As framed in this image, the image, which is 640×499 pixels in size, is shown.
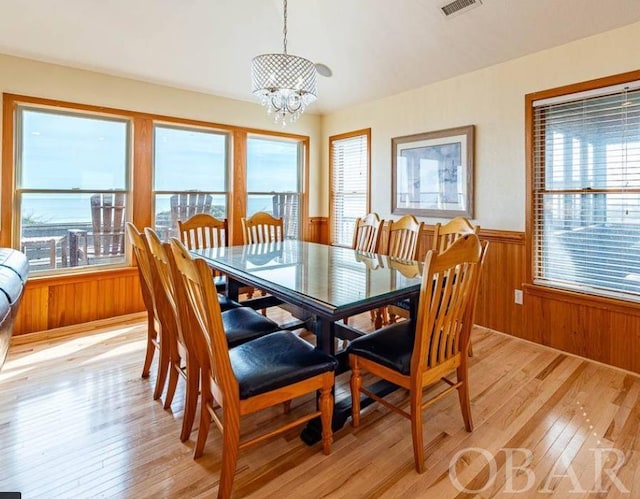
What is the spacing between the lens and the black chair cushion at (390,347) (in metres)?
1.78

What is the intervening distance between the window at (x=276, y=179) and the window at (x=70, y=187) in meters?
1.45

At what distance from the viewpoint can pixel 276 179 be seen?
5.05 meters

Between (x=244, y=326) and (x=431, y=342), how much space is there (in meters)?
1.08

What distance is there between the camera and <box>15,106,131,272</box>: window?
338cm

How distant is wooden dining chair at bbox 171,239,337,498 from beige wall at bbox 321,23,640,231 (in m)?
2.47

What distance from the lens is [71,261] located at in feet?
12.0

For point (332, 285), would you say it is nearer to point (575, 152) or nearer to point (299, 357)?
point (299, 357)

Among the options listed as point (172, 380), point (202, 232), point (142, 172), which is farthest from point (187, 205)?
point (172, 380)

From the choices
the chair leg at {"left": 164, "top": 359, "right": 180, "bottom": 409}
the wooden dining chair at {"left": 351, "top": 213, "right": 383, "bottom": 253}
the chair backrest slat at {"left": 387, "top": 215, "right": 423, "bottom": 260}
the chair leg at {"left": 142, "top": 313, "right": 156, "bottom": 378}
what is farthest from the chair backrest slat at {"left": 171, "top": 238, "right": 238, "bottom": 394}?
the wooden dining chair at {"left": 351, "top": 213, "right": 383, "bottom": 253}

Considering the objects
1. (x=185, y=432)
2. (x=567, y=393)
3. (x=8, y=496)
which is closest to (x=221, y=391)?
(x=185, y=432)

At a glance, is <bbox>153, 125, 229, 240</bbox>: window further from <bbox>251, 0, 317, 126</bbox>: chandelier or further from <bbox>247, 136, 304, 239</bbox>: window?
<bbox>251, 0, 317, 126</bbox>: chandelier

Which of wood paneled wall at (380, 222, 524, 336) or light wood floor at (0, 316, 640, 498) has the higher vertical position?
wood paneled wall at (380, 222, 524, 336)

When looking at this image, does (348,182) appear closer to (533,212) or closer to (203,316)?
(533,212)

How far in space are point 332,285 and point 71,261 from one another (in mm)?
2996
